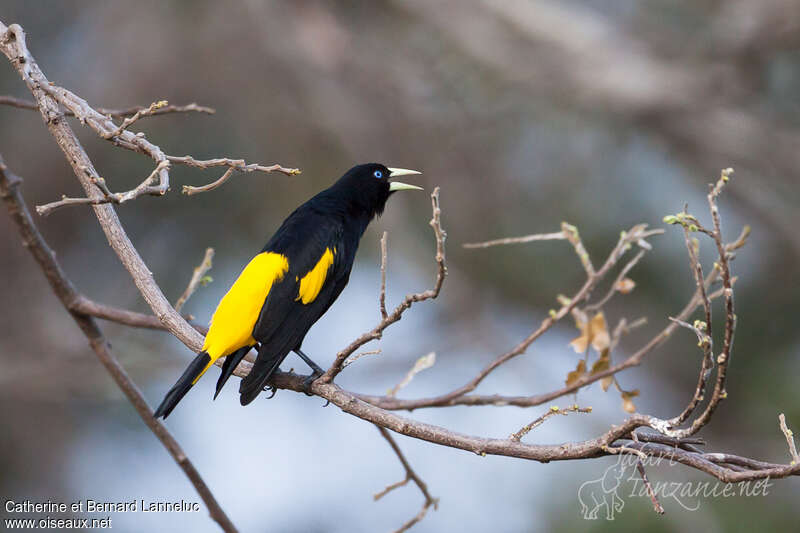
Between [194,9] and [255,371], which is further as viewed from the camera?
[194,9]

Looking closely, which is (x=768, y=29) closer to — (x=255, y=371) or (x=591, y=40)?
(x=591, y=40)

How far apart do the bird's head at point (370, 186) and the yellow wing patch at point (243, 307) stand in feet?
2.16

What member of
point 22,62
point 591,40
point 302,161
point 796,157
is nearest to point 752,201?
point 796,157

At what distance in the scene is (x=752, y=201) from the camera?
7.46m

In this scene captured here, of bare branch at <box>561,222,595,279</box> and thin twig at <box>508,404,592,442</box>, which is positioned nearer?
thin twig at <box>508,404,592,442</box>

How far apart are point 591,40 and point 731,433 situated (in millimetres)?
3895

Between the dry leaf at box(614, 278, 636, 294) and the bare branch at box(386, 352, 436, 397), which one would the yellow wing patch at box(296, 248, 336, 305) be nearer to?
the bare branch at box(386, 352, 436, 397)

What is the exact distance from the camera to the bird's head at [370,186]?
378cm

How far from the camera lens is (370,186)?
12.6 feet

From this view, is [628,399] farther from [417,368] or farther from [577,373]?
[417,368]

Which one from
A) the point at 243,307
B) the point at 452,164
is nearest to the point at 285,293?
the point at 243,307

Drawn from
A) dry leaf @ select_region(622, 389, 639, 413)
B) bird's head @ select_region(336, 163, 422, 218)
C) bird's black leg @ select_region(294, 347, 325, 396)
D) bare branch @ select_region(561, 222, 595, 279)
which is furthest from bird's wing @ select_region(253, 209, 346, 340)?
dry leaf @ select_region(622, 389, 639, 413)

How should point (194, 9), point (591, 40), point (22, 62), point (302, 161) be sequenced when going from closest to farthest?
point (22, 62) < point (591, 40) < point (302, 161) < point (194, 9)

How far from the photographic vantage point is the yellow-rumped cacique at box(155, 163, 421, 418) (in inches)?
107
